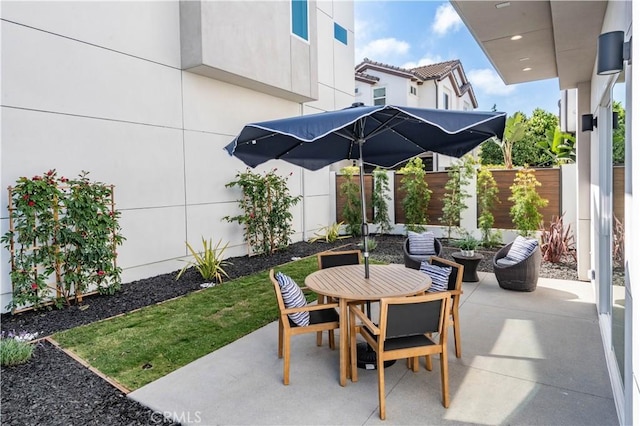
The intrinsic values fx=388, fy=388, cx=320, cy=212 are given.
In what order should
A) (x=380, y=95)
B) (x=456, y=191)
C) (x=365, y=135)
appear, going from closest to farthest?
1. (x=365, y=135)
2. (x=456, y=191)
3. (x=380, y=95)

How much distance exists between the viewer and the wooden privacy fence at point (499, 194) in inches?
398

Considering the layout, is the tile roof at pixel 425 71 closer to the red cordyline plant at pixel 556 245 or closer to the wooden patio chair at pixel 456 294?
the red cordyline plant at pixel 556 245

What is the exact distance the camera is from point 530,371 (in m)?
3.87

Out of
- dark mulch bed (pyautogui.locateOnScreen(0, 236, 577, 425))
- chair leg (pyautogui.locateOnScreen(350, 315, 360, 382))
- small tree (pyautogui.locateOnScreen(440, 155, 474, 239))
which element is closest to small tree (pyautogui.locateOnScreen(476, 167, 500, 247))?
small tree (pyautogui.locateOnScreen(440, 155, 474, 239))

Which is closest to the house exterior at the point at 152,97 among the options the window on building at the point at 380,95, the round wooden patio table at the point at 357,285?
the round wooden patio table at the point at 357,285

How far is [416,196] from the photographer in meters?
11.9

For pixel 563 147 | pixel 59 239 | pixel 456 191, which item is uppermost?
pixel 563 147

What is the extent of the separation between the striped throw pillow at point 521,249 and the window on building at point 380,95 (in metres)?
17.7

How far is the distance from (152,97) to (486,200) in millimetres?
8667

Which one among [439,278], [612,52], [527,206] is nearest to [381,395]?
[439,278]

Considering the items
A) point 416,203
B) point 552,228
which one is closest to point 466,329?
point 552,228

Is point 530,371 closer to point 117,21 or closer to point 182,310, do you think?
point 182,310

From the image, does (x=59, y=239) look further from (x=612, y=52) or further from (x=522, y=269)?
(x=522, y=269)

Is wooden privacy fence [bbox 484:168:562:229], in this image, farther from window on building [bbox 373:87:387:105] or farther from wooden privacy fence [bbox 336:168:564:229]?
window on building [bbox 373:87:387:105]
